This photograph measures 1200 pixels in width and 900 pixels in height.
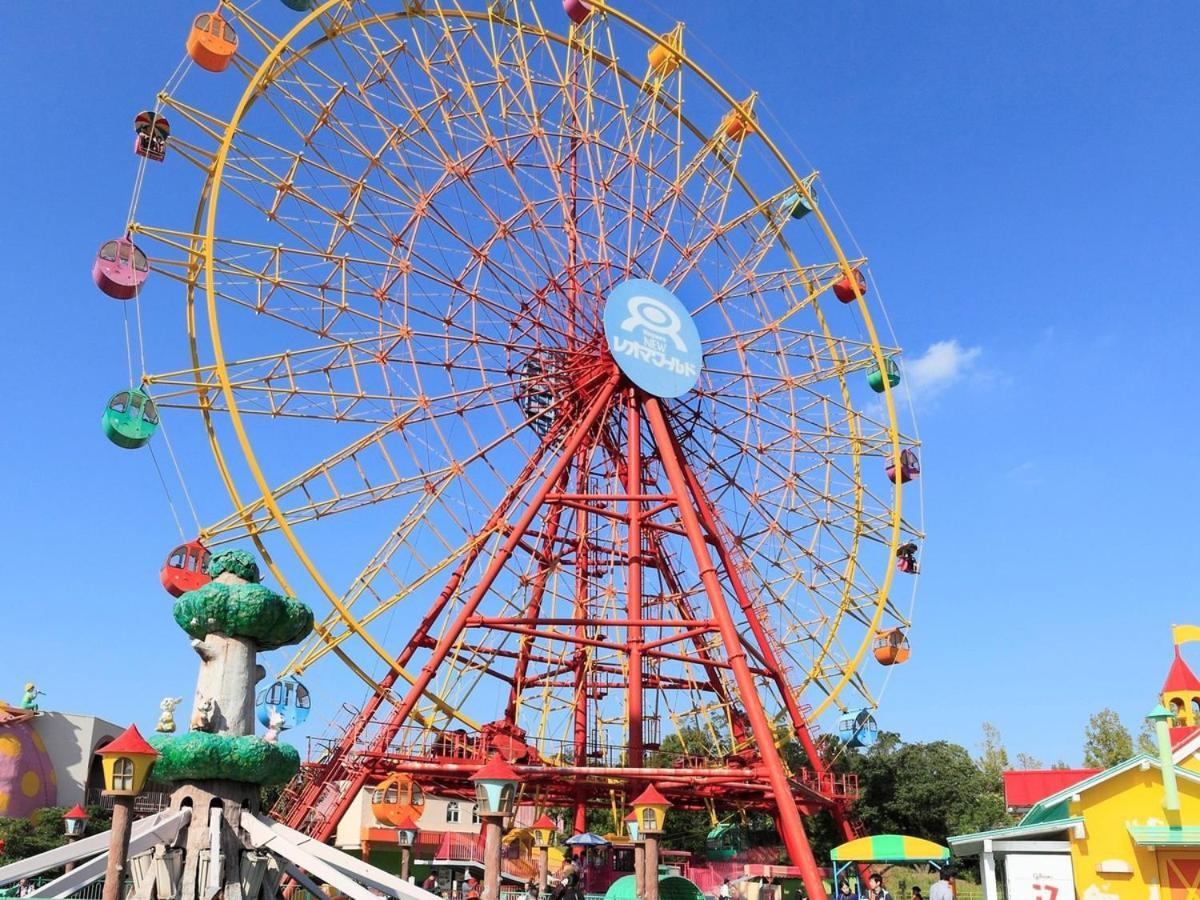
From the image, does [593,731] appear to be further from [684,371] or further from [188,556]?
[188,556]

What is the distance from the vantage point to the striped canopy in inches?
696

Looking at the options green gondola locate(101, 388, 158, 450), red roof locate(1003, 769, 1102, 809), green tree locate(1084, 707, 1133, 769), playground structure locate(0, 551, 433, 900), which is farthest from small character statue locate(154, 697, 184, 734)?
green tree locate(1084, 707, 1133, 769)

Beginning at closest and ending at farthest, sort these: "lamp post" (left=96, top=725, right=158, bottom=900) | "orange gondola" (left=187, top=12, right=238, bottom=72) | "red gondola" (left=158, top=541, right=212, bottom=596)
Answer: "lamp post" (left=96, top=725, right=158, bottom=900) → "red gondola" (left=158, top=541, right=212, bottom=596) → "orange gondola" (left=187, top=12, right=238, bottom=72)

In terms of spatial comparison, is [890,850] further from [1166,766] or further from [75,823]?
[75,823]

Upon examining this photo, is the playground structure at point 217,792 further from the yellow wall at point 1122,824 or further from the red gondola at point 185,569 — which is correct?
the yellow wall at point 1122,824

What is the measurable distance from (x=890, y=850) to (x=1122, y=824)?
15.0 feet

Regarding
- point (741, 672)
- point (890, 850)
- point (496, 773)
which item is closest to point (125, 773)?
point (496, 773)

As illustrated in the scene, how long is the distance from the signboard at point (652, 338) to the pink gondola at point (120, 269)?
8586 mm

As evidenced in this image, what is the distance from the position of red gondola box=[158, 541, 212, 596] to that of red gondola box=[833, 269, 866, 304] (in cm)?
1693

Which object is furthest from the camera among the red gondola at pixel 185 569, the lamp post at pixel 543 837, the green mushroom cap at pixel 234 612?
the lamp post at pixel 543 837

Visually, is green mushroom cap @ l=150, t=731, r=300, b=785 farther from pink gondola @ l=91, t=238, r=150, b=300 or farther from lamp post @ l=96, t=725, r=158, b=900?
pink gondola @ l=91, t=238, r=150, b=300

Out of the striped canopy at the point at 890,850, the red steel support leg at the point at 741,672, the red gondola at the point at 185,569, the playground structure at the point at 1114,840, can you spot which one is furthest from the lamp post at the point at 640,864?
the red gondola at the point at 185,569

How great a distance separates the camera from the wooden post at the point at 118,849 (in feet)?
31.9

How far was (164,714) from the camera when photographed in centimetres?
1202
